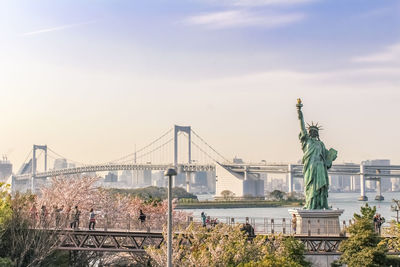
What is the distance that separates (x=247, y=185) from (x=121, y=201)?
8165 cm

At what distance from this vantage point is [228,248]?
22953 millimetres

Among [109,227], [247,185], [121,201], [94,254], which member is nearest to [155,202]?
[121,201]

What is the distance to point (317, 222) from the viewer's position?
95.0 feet

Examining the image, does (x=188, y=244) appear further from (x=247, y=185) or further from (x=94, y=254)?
(x=247, y=185)

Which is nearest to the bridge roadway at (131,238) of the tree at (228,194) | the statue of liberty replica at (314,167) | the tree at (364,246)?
the statue of liberty replica at (314,167)

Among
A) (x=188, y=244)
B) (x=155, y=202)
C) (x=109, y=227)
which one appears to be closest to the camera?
(x=188, y=244)

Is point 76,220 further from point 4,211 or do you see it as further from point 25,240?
point 4,211

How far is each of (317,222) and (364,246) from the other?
4571mm

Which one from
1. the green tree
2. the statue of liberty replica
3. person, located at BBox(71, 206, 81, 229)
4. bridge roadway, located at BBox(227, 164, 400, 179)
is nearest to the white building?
bridge roadway, located at BBox(227, 164, 400, 179)

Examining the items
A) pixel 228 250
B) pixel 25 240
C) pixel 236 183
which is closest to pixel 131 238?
pixel 25 240

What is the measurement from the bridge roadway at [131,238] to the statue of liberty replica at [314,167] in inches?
77.7

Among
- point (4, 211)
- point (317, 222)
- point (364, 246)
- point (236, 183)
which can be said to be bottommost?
point (364, 246)

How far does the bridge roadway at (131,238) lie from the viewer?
92.5 feet

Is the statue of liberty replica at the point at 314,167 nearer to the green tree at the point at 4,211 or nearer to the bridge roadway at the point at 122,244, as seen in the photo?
the bridge roadway at the point at 122,244
